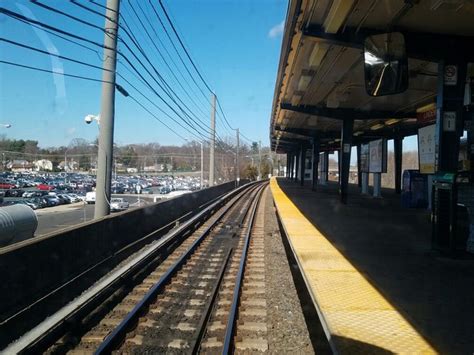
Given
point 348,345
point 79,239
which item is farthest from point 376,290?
point 79,239

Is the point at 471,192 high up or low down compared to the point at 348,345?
up

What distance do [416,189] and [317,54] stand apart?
39.5 feet

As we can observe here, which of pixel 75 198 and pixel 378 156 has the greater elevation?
pixel 378 156

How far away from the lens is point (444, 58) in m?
9.93

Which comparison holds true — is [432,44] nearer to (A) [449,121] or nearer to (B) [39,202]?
(A) [449,121]

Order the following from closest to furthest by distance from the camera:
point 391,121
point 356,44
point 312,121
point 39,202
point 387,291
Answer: point 387,291 < point 356,44 < point 391,121 < point 312,121 < point 39,202

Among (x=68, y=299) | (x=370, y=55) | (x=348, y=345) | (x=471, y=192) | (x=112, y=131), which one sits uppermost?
(x=370, y=55)

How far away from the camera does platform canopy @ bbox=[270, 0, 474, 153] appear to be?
9.01m

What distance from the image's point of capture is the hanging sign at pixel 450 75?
9789 mm

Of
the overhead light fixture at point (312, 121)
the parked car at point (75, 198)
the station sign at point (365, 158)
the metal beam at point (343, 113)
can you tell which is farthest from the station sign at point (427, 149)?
the parked car at point (75, 198)

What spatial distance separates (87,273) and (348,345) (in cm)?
613

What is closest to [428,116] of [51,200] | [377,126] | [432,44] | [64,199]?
[432,44]

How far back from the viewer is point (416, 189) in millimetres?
21938

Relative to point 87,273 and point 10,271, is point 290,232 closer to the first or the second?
point 87,273
